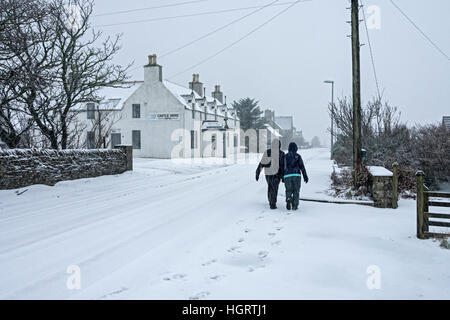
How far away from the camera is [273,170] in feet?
30.5

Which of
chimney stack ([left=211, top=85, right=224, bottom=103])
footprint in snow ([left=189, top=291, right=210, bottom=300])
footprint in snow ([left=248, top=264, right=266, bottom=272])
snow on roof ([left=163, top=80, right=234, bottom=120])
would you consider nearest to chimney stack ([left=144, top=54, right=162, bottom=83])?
snow on roof ([left=163, top=80, right=234, bottom=120])

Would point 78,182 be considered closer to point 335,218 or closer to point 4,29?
point 4,29

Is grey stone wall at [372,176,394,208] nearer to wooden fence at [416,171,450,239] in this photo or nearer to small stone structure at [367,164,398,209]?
→ small stone structure at [367,164,398,209]

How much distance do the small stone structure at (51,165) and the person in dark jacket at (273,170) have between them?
325 inches

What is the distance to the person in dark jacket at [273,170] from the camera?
30.1 feet

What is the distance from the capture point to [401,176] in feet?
37.9

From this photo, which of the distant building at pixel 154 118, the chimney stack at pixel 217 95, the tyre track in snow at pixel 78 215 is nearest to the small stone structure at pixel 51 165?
the tyre track in snow at pixel 78 215

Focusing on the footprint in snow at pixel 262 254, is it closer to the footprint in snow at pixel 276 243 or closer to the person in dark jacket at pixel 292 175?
the footprint in snow at pixel 276 243

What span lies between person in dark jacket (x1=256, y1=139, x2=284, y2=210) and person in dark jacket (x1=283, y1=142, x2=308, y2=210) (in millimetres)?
187

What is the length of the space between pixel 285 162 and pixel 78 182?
29.2ft

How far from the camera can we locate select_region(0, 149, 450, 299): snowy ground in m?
4.04

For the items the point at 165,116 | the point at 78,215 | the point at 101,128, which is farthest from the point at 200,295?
the point at 165,116

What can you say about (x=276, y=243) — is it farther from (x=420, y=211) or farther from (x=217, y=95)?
(x=217, y=95)
